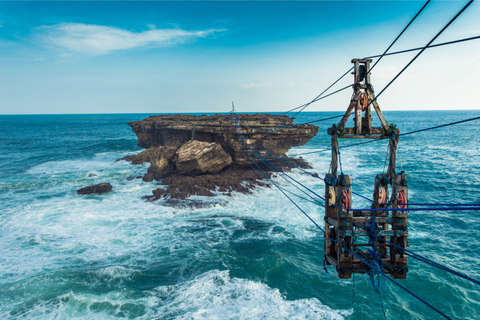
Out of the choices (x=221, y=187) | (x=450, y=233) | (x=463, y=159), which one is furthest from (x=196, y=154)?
(x=463, y=159)

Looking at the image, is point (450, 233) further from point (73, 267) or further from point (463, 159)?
point (463, 159)

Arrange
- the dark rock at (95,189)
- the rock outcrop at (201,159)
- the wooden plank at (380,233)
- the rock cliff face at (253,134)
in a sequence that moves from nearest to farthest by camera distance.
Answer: the wooden plank at (380,233) < the dark rock at (95,189) < the rock outcrop at (201,159) < the rock cliff face at (253,134)

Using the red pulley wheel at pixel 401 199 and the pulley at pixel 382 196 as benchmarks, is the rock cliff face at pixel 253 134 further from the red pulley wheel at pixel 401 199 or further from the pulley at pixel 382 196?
the red pulley wheel at pixel 401 199

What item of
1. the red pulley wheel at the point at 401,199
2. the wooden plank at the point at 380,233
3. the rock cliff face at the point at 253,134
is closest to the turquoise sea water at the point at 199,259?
the rock cliff face at the point at 253,134

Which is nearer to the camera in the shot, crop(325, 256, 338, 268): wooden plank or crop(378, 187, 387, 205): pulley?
crop(325, 256, 338, 268): wooden plank

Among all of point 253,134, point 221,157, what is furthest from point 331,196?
point 253,134

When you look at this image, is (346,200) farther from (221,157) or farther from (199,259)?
(221,157)

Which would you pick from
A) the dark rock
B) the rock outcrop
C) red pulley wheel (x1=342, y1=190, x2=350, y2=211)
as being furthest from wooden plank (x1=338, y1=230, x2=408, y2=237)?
the dark rock

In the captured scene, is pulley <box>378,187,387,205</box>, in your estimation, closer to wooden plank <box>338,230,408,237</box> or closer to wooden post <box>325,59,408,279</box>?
wooden post <box>325,59,408,279</box>
